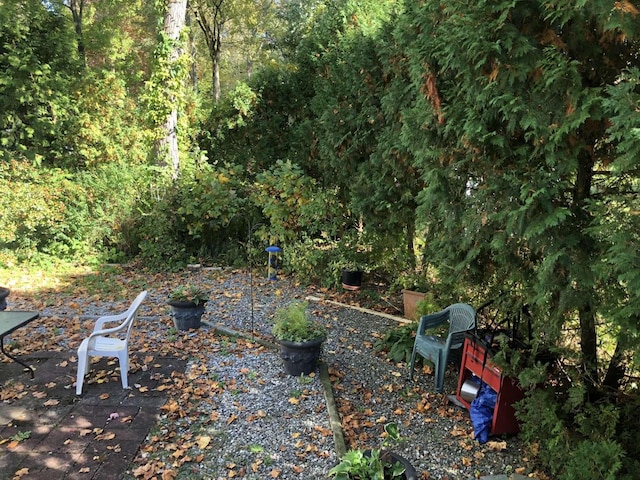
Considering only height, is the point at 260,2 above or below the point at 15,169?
above

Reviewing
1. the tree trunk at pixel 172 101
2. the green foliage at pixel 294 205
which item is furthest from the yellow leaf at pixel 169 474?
the tree trunk at pixel 172 101

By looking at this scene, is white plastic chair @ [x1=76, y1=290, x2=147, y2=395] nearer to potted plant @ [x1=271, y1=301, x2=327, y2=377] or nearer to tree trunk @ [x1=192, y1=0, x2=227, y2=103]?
potted plant @ [x1=271, y1=301, x2=327, y2=377]

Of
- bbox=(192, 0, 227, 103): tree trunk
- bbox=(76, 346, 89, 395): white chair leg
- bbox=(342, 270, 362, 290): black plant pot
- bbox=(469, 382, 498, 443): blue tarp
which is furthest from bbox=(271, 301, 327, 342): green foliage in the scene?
bbox=(192, 0, 227, 103): tree trunk

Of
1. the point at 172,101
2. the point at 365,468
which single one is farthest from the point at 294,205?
the point at 365,468

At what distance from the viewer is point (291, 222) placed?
7621 mm

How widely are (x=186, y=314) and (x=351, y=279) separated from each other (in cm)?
256

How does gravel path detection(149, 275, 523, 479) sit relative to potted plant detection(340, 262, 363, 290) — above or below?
below

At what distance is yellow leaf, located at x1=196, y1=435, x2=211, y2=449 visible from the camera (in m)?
3.05

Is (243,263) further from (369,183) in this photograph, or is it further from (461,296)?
(461,296)

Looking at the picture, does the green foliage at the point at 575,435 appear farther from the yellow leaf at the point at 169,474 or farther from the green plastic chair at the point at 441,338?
the yellow leaf at the point at 169,474

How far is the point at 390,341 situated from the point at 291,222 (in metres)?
3.39

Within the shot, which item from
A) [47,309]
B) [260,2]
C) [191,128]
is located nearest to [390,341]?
[47,309]

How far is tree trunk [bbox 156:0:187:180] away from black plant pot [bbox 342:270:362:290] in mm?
4326

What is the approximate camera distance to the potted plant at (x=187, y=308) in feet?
16.5
